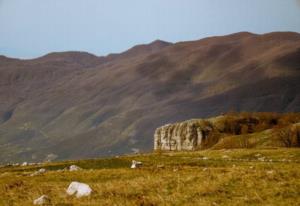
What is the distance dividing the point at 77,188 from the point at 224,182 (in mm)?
7301

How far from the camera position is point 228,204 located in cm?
2238

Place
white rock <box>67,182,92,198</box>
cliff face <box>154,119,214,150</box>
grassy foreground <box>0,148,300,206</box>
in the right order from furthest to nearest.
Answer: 1. cliff face <box>154,119,214,150</box>
2. white rock <box>67,182,92,198</box>
3. grassy foreground <box>0,148,300,206</box>

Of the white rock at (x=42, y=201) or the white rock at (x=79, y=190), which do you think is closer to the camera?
the white rock at (x=42, y=201)

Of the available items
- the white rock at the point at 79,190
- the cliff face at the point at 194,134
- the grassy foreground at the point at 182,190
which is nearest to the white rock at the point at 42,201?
the grassy foreground at the point at 182,190

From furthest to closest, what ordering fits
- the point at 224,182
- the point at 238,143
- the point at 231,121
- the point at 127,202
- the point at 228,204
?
the point at 231,121 → the point at 238,143 → the point at 224,182 → the point at 127,202 → the point at 228,204

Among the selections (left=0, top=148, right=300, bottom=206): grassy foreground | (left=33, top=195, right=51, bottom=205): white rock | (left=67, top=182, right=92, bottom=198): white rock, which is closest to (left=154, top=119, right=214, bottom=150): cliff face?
(left=0, top=148, right=300, bottom=206): grassy foreground

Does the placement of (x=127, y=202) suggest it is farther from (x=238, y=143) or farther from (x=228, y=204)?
(x=238, y=143)

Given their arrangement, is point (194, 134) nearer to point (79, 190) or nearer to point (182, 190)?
point (79, 190)

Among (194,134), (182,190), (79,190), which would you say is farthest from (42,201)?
(194,134)

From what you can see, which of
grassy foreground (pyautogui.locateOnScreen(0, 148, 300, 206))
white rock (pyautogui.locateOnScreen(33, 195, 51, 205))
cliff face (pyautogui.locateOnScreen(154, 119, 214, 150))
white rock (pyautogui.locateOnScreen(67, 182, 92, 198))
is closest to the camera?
grassy foreground (pyautogui.locateOnScreen(0, 148, 300, 206))

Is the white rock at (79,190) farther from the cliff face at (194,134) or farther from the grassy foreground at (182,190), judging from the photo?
the cliff face at (194,134)

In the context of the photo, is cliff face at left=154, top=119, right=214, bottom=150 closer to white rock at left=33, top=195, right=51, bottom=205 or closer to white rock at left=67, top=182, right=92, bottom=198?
white rock at left=67, top=182, right=92, bottom=198

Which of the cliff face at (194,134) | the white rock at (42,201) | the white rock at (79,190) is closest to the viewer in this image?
the white rock at (42,201)

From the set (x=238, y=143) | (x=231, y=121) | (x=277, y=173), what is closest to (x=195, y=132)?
(x=231, y=121)
